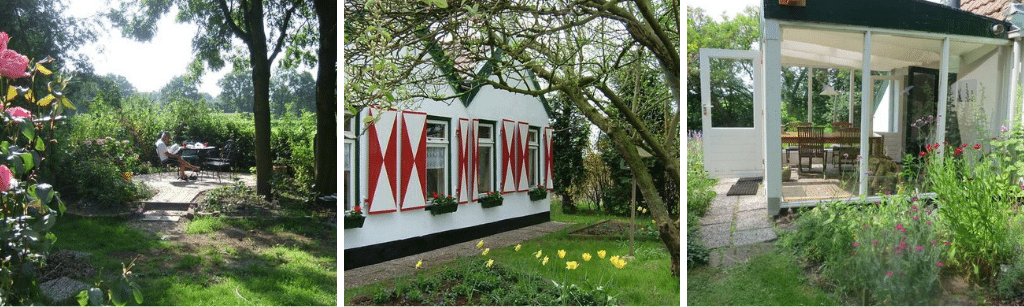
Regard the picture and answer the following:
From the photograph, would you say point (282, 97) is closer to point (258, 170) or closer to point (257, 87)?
point (257, 87)

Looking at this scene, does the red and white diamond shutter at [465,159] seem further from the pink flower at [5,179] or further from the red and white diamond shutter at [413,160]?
the pink flower at [5,179]

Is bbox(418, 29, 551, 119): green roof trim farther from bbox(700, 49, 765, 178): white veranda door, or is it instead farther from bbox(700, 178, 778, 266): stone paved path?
bbox(700, 178, 778, 266): stone paved path

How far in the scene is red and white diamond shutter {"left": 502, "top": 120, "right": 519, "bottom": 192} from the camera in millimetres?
4078

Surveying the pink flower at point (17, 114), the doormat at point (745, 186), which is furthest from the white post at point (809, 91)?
the pink flower at point (17, 114)

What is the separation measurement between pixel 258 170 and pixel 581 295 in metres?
2.20

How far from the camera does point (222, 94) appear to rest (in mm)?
4551

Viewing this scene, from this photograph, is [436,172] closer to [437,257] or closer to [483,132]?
[483,132]

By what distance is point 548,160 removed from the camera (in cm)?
414

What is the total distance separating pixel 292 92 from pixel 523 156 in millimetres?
1547

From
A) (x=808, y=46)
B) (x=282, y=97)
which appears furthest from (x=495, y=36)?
(x=808, y=46)

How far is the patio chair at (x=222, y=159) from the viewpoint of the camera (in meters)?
4.58

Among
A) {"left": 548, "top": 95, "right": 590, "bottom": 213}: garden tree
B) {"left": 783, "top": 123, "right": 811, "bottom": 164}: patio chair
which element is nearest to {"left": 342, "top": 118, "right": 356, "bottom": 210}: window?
{"left": 548, "top": 95, "right": 590, "bottom": 213}: garden tree

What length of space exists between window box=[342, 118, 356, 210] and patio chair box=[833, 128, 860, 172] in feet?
8.96

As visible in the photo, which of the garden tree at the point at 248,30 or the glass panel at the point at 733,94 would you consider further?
the garden tree at the point at 248,30
